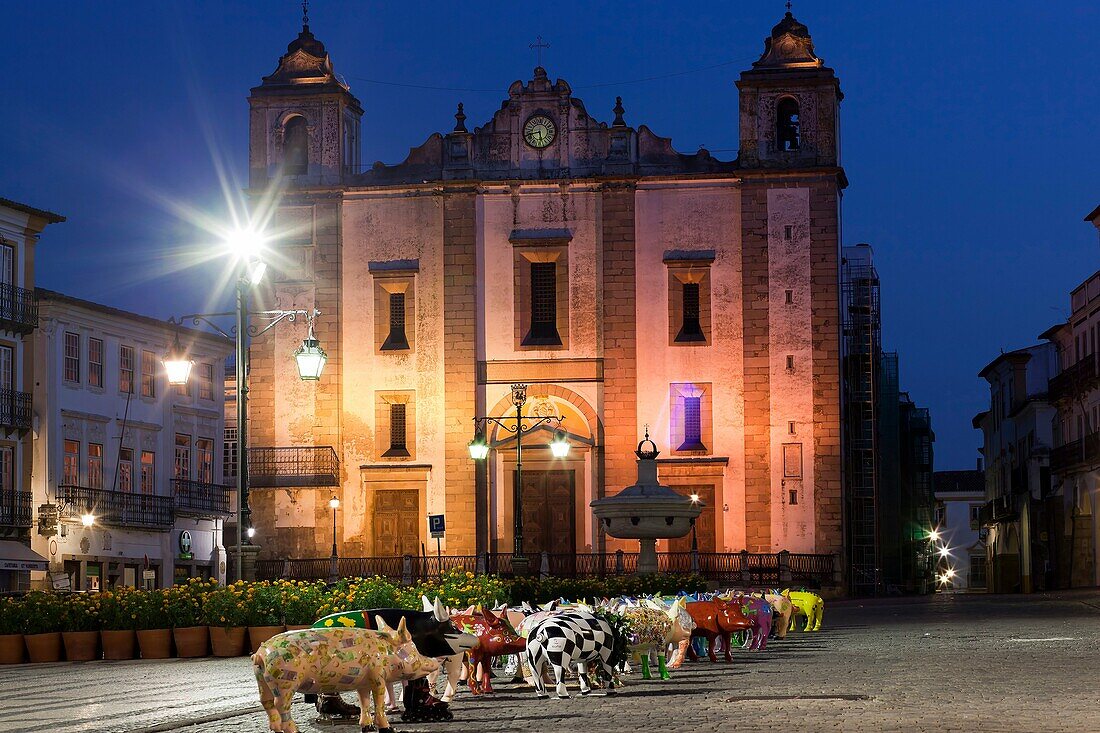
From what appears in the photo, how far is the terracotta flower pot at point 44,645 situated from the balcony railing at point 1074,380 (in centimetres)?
4222

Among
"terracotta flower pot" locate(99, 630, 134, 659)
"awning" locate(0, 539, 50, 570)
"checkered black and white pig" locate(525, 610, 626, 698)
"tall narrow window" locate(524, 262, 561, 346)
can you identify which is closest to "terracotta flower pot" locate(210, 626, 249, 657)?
"terracotta flower pot" locate(99, 630, 134, 659)

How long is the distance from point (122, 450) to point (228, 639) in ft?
99.7

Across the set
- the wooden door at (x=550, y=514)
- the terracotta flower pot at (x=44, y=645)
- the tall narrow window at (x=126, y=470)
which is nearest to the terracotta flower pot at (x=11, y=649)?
the terracotta flower pot at (x=44, y=645)

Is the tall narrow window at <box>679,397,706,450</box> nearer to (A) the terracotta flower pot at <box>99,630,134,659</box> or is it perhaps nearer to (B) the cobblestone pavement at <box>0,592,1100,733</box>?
(B) the cobblestone pavement at <box>0,592,1100,733</box>

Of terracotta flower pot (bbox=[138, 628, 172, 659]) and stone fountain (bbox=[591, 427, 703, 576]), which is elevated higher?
stone fountain (bbox=[591, 427, 703, 576])

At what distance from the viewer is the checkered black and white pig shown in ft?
50.2

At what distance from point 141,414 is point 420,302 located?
29.7ft

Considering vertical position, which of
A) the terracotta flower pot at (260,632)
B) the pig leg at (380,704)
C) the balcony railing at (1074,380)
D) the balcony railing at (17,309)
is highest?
the balcony railing at (17,309)

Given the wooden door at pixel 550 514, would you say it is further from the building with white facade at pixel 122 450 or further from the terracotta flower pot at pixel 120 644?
the terracotta flower pot at pixel 120 644

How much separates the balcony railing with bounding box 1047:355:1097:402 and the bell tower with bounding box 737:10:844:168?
12.7 m

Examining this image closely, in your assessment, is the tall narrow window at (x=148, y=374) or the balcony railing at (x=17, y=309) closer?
the balcony railing at (x=17, y=309)

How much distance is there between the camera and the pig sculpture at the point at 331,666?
11953 millimetres

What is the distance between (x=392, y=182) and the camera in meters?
56.1

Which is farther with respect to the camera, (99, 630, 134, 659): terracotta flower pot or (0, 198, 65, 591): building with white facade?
(0, 198, 65, 591): building with white facade
